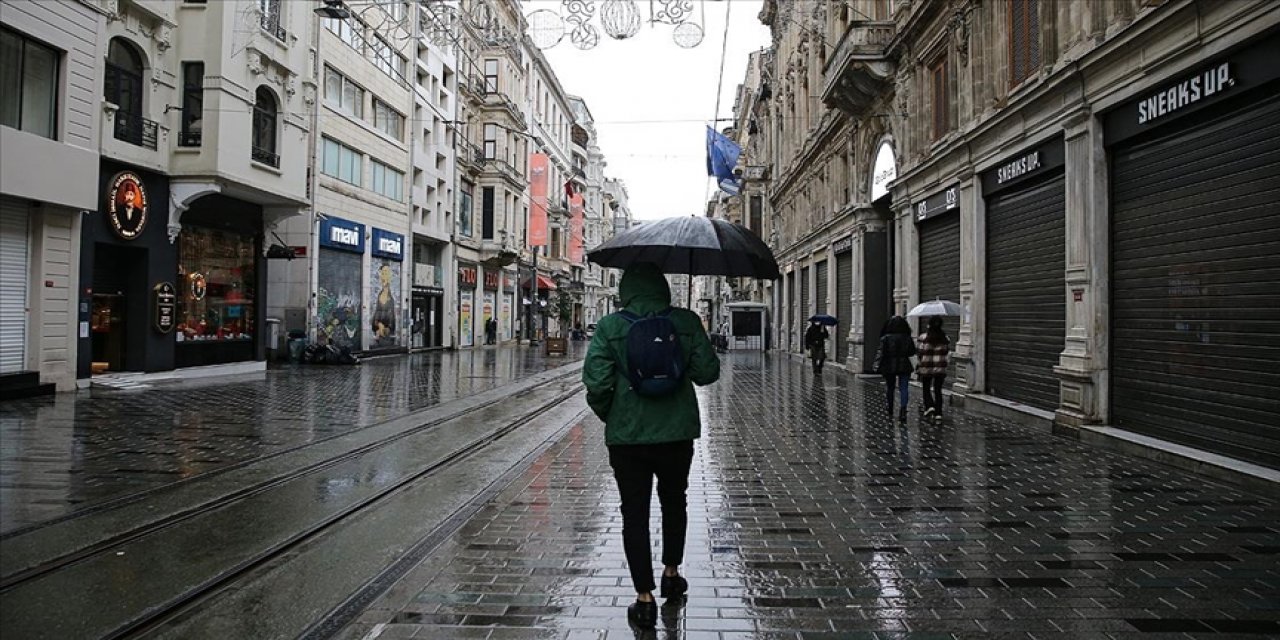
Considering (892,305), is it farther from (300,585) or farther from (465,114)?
(465,114)

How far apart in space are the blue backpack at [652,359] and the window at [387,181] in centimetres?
3002

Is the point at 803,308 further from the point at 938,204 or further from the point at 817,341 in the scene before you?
the point at 938,204

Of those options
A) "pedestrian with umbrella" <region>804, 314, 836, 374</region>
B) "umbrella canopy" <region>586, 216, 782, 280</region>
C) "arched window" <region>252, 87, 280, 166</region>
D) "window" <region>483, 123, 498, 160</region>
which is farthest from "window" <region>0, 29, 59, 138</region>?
"window" <region>483, 123, 498, 160</region>

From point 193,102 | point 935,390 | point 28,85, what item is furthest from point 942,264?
point 28,85

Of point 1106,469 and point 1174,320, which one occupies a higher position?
point 1174,320

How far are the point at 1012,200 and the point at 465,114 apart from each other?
34.0 meters

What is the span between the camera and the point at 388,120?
1312 inches

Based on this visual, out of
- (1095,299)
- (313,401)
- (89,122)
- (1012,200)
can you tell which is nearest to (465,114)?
(89,122)

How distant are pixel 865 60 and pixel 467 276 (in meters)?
27.5

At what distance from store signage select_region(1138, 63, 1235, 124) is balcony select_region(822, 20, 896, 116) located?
39.0ft

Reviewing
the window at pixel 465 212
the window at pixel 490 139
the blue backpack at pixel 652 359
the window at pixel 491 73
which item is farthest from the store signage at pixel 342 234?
the blue backpack at pixel 652 359

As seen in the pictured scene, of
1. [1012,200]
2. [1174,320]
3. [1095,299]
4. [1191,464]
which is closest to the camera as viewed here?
[1191,464]

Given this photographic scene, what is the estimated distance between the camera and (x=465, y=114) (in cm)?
4259

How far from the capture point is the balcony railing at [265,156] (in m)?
21.2
